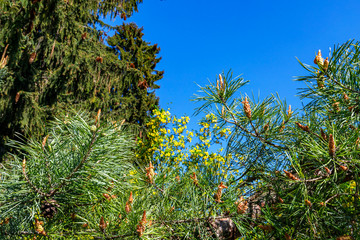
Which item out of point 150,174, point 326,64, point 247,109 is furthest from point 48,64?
point 326,64

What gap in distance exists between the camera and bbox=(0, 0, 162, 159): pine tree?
466 cm

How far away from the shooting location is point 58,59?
17.7ft

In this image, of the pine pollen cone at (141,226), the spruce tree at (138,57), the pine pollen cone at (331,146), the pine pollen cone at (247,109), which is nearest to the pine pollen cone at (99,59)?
the spruce tree at (138,57)

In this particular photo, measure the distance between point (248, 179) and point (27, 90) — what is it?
5200 millimetres

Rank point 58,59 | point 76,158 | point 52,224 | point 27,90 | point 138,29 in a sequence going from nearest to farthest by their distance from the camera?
point 76,158 → point 52,224 → point 27,90 → point 58,59 → point 138,29

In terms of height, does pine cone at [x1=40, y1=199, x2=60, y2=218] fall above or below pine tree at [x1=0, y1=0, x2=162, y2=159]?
below

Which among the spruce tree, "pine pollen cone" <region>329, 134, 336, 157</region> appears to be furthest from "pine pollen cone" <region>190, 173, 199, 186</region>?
the spruce tree

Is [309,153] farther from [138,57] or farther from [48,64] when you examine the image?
[138,57]

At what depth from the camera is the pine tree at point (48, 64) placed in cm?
466

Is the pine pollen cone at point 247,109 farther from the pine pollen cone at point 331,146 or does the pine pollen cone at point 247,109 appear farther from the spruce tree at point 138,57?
the spruce tree at point 138,57

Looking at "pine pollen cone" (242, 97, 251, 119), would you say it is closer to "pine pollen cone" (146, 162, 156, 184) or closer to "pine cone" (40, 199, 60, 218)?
"pine pollen cone" (146, 162, 156, 184)

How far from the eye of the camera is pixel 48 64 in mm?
5430

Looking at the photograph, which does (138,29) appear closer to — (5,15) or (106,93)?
(106,93)

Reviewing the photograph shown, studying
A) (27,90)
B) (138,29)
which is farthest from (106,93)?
Result: (138,29)
